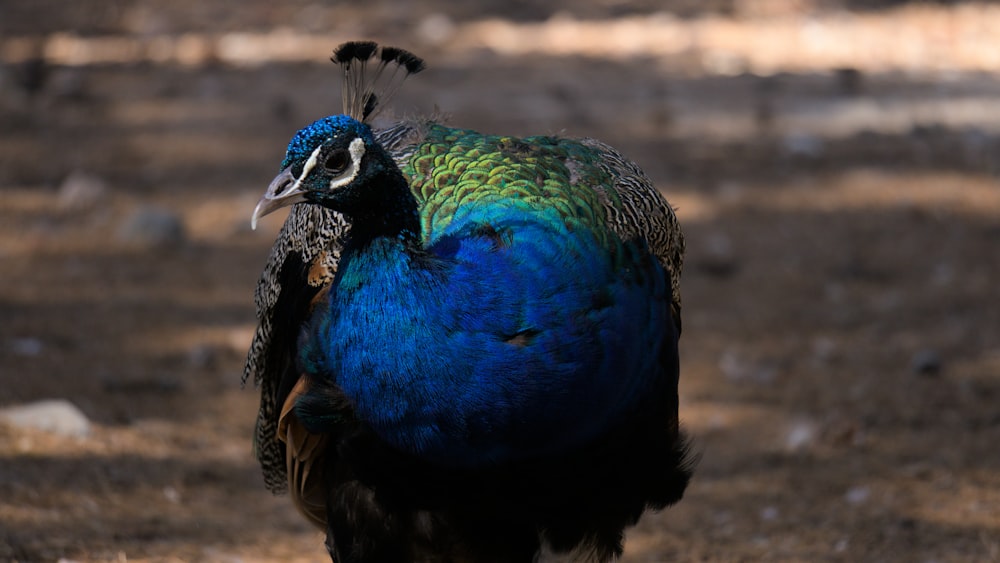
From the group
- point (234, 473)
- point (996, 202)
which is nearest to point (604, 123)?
point (996, 202)

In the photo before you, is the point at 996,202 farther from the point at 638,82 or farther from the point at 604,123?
the point at 638,82

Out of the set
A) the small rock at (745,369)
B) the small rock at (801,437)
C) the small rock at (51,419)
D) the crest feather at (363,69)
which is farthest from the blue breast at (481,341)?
the small rock at (745,369)

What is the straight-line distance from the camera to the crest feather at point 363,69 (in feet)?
9.44

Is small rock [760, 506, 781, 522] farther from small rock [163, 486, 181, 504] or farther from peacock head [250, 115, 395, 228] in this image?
peacock head [250, 115, 395, 228]

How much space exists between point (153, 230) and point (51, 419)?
2.05 metres

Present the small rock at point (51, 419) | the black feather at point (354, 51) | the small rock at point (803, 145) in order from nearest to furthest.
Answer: the black feather at point (354, 51)
the small rock at point (51, 419)
the small rock at point (803, 145)

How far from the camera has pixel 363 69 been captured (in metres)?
2.94

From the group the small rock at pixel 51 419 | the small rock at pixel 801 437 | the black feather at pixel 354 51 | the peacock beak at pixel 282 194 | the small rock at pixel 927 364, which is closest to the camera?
the peacock beak at pixel 282 194

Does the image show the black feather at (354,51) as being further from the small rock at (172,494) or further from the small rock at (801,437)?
the small rock at (801,437)

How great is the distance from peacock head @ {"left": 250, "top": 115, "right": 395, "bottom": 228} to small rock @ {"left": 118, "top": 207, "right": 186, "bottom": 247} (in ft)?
11.7

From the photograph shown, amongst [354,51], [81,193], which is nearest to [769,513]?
[354,51]

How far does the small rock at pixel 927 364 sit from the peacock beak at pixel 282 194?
295 cm

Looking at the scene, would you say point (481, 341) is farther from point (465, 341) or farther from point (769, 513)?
point (769, 513)

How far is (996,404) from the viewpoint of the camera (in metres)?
4.50
